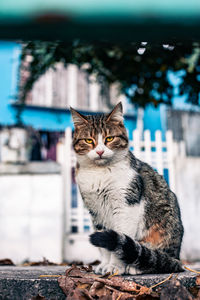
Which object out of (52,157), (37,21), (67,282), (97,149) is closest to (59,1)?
(37,21)

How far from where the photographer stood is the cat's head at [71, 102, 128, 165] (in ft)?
6.22

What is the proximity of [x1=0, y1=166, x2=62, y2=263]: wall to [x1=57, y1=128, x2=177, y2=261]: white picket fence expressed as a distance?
0.28 metres

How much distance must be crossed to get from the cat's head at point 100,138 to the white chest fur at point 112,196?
0.24ft

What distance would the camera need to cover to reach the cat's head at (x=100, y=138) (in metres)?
1.90

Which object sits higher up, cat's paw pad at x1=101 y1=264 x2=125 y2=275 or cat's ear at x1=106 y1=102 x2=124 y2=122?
cat's ear at x1=106 y1=102 x2=124 y2=122

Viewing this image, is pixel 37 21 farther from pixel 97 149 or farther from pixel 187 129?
pixel 187 129

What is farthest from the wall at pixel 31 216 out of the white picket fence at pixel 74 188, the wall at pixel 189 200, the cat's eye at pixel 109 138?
the cat's eye at pixel 109 138

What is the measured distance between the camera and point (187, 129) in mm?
10352

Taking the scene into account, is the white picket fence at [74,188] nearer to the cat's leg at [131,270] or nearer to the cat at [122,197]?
the cat at [122,197]

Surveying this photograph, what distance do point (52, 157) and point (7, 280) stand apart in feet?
25.1

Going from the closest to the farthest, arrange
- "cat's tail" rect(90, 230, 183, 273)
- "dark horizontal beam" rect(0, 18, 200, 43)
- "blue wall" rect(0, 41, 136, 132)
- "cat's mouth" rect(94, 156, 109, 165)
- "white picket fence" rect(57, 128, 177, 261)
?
"dark horizontal beam" rect(0, 18, 200, 43) < "cat's tail" rect(90, 230, 183, 273) < "cat's mouth" rect(94, 156, 109, 165) < "white picket fence" rect(57, 128, 177, 261) < "blue wall" rect(0, 41, 136, 132)

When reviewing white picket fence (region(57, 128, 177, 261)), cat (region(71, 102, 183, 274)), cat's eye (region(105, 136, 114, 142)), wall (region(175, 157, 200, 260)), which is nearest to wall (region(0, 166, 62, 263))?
white picket fence (region(57, 128, 177, 261))

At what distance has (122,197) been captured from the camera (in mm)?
1786

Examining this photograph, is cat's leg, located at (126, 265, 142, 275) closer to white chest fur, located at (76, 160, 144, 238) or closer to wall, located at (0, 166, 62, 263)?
white chest fur, located at (76, 160, 144, 238)
